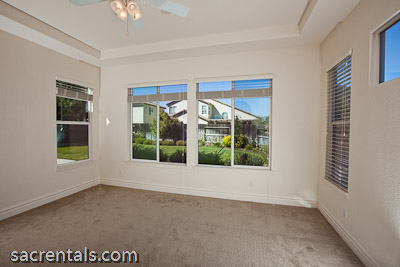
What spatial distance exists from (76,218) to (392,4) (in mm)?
4321

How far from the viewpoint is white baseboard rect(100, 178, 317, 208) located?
3.05m

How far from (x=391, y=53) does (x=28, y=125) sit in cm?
469

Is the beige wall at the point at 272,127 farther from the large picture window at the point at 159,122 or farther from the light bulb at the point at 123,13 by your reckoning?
the light bulb at the point at 123,13

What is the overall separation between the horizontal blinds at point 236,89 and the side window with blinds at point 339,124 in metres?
0.93

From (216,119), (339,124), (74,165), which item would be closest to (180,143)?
(216,119)

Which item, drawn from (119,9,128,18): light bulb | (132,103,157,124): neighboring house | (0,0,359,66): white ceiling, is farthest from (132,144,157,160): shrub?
(119,9,128,18): light bulb

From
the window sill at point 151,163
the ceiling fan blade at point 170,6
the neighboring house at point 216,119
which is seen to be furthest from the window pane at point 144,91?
the ceiling fan blade at point 170,6

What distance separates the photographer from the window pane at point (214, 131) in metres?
3.47

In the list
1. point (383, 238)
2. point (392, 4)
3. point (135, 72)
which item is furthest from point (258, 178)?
point (135, 72)

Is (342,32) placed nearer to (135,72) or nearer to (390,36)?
(390,36)

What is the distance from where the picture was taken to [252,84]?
3268mm

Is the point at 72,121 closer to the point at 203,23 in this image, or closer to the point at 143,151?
the point at 143,151

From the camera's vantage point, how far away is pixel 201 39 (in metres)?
3.04

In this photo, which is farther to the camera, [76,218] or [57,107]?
[57,107]
